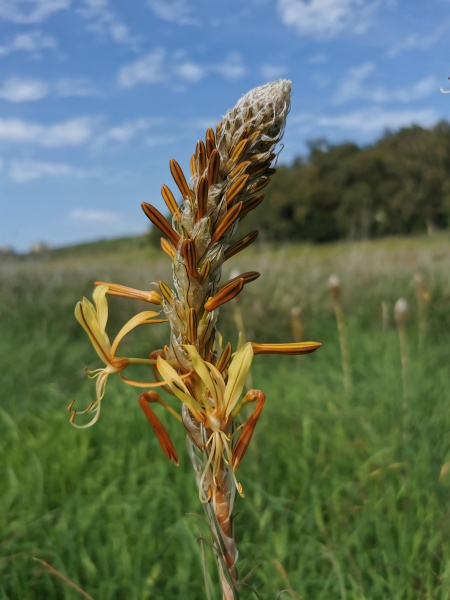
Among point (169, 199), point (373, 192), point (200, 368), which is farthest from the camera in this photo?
point (373, 192)

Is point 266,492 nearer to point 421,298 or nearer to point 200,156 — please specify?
point 421,298

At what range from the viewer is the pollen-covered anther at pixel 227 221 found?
2.57ft

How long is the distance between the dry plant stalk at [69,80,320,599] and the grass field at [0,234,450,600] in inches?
5.8

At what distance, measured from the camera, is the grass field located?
1979mm

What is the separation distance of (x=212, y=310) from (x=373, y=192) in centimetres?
3734

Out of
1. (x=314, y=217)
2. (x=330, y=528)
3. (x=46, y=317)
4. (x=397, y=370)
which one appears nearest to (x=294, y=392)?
(x=397, y=370)

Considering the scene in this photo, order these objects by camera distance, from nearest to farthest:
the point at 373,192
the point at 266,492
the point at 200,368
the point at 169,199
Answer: the point at 200,368 < the point at 169,199 < the point at 266,492 < the point at 373,192

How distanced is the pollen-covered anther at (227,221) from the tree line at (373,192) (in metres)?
32.9

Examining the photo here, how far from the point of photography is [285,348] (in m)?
0.79

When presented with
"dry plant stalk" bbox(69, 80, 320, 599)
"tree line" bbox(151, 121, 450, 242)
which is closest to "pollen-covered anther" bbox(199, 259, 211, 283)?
"dry plant stalk" bbox(69, 80, 320, 599)

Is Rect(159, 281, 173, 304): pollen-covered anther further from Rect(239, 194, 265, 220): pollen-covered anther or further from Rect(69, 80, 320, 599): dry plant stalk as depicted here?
Rect(239, 194, 265, 220): pollen-covered anther

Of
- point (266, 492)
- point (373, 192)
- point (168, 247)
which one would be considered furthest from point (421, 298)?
point (373, 192)

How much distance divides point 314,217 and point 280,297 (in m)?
32.2

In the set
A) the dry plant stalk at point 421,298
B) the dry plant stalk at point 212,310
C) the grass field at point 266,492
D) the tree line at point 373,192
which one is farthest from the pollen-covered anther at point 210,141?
the tree line at point 373,192
